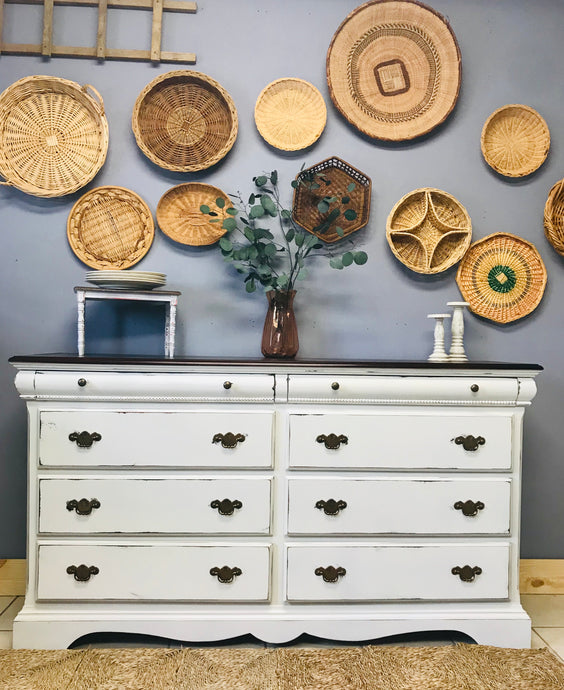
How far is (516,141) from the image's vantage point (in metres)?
2.87

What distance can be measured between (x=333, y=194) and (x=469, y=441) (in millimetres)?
1271

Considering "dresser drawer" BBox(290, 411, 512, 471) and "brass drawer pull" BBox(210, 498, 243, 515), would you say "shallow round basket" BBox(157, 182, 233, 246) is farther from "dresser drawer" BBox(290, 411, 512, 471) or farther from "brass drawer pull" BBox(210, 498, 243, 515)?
"brass drawer pull" BBox(210, 498, 243, 515)

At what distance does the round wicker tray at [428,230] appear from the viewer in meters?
2.83

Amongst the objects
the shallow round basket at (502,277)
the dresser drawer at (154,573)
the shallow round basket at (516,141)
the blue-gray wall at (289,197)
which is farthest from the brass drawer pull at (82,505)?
the shallow round basket at (516,141)

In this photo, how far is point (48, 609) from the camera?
7.27 feet

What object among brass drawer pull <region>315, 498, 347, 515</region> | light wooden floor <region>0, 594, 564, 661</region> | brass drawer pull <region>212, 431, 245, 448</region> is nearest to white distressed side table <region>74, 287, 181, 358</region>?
brass drawer pull <region>212, 431, 245, 448</region>

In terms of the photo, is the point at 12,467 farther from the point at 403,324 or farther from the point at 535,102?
the point at 535,102

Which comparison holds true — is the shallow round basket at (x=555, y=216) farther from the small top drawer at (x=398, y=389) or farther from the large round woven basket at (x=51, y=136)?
the large round woven basket at (x=51, y=136)

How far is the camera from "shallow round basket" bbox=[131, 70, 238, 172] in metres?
2.75

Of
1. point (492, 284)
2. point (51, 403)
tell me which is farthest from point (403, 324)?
point (51, 403)

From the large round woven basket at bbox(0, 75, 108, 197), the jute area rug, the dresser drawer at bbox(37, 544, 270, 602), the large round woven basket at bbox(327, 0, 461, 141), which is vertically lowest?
the jute area rug

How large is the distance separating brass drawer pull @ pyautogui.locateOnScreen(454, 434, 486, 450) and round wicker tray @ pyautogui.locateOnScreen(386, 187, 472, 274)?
861mm

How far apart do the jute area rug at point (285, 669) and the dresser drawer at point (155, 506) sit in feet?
1.40

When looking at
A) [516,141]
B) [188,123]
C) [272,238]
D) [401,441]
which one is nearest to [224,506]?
[401,441]
